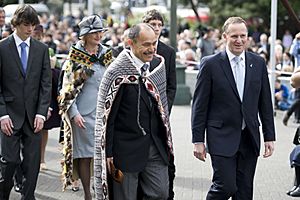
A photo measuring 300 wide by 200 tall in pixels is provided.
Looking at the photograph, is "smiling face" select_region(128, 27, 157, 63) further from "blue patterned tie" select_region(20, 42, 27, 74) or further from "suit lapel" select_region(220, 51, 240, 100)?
"blue patterned tie" select_region(20, 42, 27, 74)

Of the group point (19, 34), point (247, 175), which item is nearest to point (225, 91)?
point (247, 175)

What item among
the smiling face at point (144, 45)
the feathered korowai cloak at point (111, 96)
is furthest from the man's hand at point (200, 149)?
the smiling face at point (144, 45)

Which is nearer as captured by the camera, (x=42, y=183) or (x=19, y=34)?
(x=19, y=34)

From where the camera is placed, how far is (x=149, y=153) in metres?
7.01

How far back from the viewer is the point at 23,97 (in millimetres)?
8359

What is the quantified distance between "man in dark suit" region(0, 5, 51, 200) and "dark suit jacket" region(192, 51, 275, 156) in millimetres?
1799

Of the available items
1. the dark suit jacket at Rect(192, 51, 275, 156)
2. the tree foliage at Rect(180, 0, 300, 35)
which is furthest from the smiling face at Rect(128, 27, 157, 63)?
the tree foliage at Rect(180, 0, 300, 35)

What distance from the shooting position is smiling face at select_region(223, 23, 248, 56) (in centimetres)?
735

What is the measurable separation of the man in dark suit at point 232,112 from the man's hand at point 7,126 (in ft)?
6.28

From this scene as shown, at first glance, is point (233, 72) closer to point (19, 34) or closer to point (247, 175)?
point (247, 175)

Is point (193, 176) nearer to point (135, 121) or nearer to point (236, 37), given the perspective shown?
point (236, 37)

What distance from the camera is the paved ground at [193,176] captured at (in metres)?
9.91

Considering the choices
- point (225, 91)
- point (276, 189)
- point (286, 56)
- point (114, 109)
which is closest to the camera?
point (114, 109)

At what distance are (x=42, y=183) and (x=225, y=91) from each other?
3926mm
